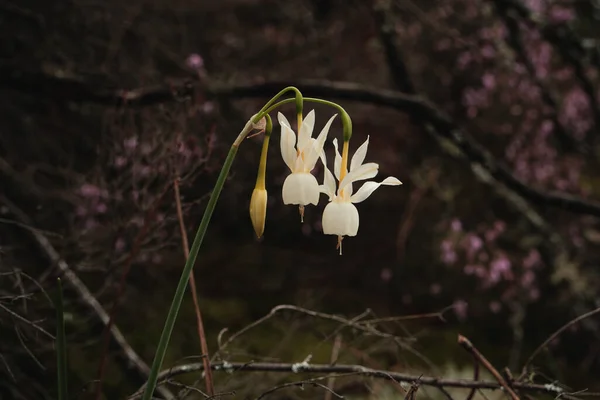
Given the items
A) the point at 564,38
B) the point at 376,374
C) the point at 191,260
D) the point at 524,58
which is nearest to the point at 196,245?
the point at 191,260

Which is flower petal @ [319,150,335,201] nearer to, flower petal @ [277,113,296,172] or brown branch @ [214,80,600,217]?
flower petal @ [277,113,296,172]

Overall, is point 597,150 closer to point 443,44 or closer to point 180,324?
point 443,44

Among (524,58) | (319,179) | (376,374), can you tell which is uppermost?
(524,58)

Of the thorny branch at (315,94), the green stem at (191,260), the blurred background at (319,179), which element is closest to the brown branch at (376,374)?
the green stem at (191,260)

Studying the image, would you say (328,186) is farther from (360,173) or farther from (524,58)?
(524,58)

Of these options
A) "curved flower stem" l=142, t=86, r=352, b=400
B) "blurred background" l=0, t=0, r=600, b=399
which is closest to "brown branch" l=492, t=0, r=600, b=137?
"blurred background" l=0, t=0, r=600, b=399

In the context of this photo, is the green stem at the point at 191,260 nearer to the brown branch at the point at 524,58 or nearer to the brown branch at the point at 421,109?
the brown branch at the point at 421,109
